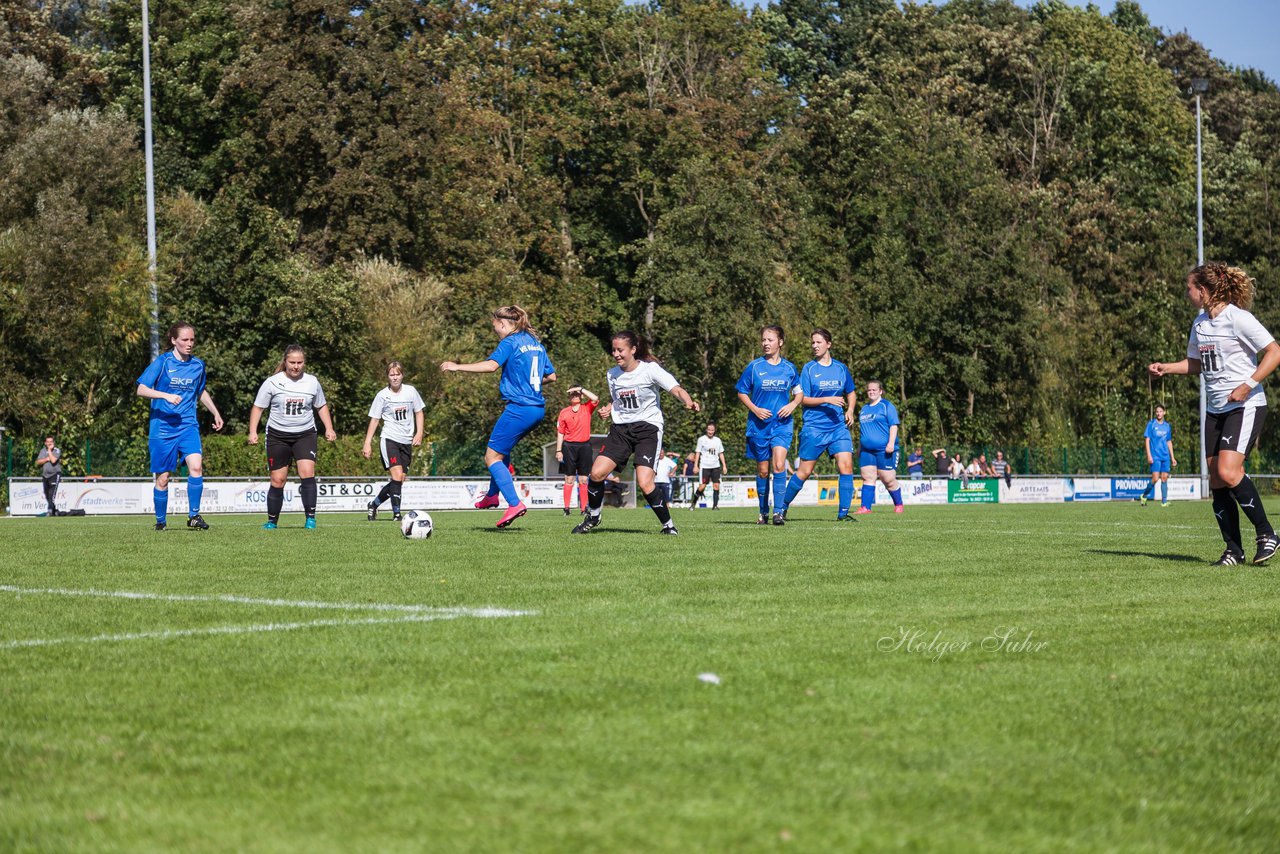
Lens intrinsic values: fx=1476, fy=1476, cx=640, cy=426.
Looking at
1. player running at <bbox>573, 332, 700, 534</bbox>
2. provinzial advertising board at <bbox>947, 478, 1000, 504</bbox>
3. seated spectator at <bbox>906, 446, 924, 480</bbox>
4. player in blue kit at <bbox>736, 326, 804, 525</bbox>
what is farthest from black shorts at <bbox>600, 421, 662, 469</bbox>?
provinzial advertising board at <bbox>947, 478, 1000, 504</bbox>

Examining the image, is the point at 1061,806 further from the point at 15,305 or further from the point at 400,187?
the point at 400,187

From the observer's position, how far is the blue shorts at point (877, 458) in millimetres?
23078

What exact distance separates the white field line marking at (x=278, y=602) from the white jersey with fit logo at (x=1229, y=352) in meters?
5.88

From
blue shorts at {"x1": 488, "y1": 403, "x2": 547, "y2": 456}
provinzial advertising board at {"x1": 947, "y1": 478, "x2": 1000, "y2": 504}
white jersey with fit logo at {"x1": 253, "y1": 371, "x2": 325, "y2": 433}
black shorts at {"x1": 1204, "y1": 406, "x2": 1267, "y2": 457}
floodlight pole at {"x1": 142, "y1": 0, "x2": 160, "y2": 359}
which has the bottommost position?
provinzial advertising board at {"x1": 947, "y1": 478, "x2": 1000, "y2": 504}

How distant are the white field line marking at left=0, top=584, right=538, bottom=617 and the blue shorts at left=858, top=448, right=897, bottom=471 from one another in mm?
15844

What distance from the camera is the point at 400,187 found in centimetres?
4678

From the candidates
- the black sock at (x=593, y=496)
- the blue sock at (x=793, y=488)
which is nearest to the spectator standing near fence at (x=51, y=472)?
the blue sock at (x=793, y=488)

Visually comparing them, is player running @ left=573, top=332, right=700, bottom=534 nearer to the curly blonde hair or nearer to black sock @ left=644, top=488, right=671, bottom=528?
black sock @ left=644, top=488, right=671, bottom=528

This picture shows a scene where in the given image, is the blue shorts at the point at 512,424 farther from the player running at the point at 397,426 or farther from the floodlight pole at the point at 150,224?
the floodlight pole at the point at 150,224

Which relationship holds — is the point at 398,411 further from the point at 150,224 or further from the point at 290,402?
the point at 150,224

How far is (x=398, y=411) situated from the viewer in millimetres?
21438

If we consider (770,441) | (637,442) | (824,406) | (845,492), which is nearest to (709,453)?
(845,492)

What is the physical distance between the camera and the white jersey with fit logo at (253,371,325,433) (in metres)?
17.0

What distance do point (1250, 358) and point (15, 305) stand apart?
32052mm
